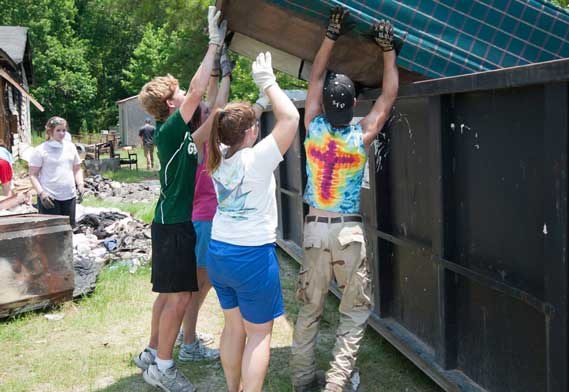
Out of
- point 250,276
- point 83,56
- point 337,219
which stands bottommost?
point 250,276

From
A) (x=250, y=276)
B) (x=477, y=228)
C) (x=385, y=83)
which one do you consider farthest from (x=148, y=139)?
(x=477, y=228)

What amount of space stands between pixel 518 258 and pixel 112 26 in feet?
191

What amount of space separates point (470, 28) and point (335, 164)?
1.09 m

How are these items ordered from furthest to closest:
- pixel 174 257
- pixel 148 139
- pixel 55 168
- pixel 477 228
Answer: pixel 148 139, pixel 55 168, pixel 174 257, pixel 477 228

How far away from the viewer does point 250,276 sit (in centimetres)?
320

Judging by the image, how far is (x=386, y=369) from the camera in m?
4.20

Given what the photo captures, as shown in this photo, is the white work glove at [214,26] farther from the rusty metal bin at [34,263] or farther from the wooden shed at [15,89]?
the wooden shed at [15,89]

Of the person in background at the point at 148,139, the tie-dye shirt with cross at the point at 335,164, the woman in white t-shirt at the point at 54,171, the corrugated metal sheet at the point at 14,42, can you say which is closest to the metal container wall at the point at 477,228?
the tie-dye shirt with cross at the point at 335,164

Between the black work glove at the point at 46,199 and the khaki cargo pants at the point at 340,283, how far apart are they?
4431 mm

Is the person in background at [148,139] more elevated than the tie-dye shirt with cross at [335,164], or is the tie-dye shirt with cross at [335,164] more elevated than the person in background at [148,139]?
the person in background at [148,139]

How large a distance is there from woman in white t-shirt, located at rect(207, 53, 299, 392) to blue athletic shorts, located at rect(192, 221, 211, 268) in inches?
27.6

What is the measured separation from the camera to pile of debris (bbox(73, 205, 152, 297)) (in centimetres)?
639

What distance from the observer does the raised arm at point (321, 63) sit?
136 inches

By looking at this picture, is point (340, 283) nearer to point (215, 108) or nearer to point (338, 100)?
point (338, 100)
